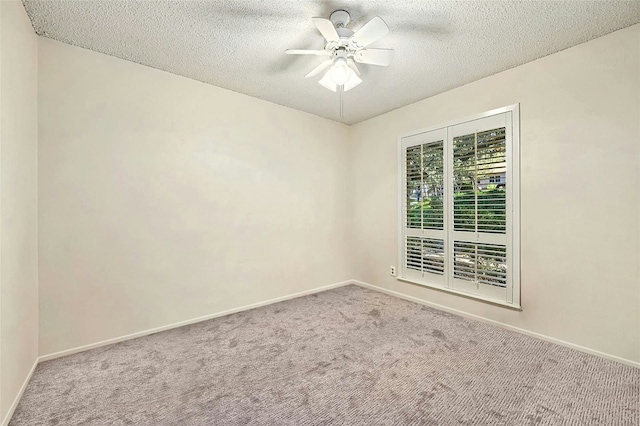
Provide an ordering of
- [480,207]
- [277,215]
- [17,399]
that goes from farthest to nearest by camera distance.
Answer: [277,215]
[480,207]
[17,399]

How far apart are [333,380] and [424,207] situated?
2196mm

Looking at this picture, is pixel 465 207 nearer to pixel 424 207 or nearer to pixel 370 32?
pixel 424 207

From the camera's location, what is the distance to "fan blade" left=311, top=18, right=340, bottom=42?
1692mm

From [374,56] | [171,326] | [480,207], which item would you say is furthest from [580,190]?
[171,326]

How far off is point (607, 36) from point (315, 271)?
3557 mm

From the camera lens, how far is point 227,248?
305 cm

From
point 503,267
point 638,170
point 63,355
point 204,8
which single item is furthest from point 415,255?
point 63,355

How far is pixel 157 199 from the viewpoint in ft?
8.55

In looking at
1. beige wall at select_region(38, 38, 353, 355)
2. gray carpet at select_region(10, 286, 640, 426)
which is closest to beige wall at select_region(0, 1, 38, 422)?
beige wall at select_region(38, 38, 353, 355)

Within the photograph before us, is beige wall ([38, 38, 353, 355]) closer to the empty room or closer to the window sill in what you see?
the empty room

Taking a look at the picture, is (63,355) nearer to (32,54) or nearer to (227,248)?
(227,248)

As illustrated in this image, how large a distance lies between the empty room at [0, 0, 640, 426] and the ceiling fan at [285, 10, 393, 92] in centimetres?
2

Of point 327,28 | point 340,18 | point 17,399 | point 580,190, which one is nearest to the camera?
point 17,399

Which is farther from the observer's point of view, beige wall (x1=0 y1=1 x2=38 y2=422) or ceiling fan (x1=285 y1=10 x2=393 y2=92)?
ceiling fan (x1=285 y1=10 x2=393 y2=92)
